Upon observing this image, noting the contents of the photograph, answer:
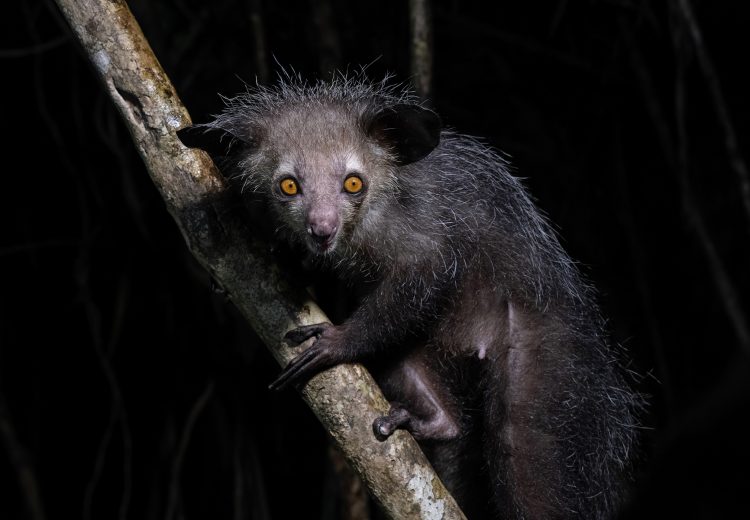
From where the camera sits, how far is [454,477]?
3.58 m

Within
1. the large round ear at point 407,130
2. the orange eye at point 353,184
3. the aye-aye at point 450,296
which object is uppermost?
the large round ear at point 407,130

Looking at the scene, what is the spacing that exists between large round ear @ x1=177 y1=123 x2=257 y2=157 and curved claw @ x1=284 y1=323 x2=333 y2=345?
2.25ft

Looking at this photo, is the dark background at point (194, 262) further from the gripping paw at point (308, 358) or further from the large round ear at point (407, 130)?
the gripping paw at point (308, 358)

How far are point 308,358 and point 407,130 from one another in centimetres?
95

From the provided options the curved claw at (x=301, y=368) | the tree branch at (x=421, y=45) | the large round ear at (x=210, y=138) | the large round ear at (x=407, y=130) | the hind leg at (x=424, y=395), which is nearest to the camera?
the large round ear at (x=210, y=138)

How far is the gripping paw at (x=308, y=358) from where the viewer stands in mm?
2662

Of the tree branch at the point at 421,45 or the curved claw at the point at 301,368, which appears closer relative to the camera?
the curved claw at the point at 301,368

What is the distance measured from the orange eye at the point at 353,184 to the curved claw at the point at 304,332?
1.77ft

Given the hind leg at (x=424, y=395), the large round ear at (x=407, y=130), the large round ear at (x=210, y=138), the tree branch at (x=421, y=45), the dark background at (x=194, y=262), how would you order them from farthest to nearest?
the dark background at (x=194, y=262)
the tree branch at (x=421, y=45)
the hind leg at (x=424, y=395)
the large round ear at (x=407, y=130)
the large round ear at (x=210, y=138)

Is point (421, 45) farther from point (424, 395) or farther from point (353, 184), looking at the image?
point (424, 395)

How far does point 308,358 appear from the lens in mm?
2672

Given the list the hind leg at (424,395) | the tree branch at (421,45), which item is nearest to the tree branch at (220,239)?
the hind leg at (424,395)

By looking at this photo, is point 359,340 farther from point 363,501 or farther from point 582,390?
point 363,501

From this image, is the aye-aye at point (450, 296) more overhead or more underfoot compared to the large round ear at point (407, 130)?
more underfoot
